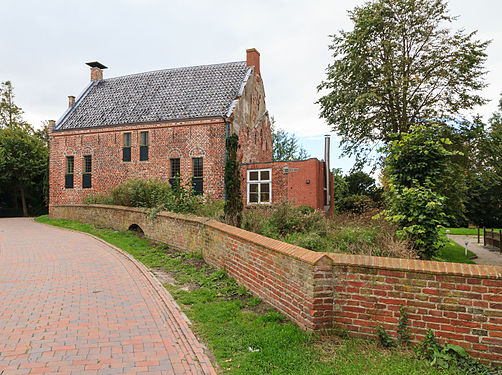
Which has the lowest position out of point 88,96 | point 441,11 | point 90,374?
point 90,374

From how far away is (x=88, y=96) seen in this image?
2795 cm

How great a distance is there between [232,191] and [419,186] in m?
5.48

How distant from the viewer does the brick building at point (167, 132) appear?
21.5 metres

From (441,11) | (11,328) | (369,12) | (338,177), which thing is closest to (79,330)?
(11,328)

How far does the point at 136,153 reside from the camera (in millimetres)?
23812

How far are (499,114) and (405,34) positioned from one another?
23.6 metres

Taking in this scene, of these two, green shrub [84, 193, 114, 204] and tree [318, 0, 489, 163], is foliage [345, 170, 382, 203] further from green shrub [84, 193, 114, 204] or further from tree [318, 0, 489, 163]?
green shrub [84, 193, 114, 204]

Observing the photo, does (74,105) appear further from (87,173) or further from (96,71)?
(87,173)

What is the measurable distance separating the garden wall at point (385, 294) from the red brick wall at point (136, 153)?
51.3 ft

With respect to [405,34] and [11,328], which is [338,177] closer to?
[405,34]

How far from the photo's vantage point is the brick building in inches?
846

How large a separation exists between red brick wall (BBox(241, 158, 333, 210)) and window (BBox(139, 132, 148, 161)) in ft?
27.1

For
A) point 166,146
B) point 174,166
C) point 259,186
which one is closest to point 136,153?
point 166,146

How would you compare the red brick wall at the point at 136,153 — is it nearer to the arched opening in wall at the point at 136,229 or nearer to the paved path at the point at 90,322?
the arched opening in wall at the point at 136,229
